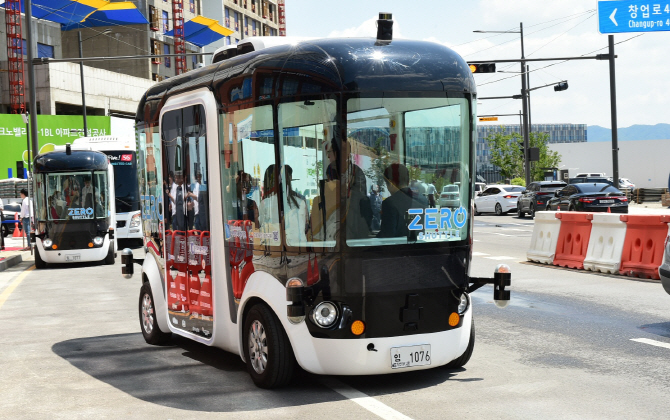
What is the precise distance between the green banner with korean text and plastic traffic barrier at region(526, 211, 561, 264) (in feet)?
115

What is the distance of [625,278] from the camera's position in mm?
14312

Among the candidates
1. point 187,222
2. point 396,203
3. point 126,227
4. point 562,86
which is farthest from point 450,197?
point 562,86

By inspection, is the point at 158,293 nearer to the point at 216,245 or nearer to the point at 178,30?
the point at 216,245

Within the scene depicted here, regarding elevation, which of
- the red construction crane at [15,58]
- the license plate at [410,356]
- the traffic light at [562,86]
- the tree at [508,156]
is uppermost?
the red construction crane at [15,58]

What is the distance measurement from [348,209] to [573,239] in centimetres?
1067

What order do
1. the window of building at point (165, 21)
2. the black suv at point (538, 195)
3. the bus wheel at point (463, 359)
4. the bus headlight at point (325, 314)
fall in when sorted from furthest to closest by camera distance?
the window of building at point (165, 21) < the black suv at point (538, 195) < the bus wheel at point (463, 359) < the bus headlight at point (325, 314)

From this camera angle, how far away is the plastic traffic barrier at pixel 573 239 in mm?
15812

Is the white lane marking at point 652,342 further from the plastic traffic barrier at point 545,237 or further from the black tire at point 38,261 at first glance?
the black tire at point 38,261

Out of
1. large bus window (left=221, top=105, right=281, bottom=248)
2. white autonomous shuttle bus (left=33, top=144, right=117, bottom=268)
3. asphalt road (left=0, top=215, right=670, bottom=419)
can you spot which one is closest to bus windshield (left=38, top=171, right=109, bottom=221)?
white autonomous shuttle bus (left=33, top=144, right=117, bottom=268)

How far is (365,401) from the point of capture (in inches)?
249

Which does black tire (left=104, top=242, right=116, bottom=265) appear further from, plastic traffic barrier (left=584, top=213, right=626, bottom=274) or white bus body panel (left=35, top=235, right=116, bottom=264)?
plastic traffic barrier (left=584, top=213, right=626, bottom=274)

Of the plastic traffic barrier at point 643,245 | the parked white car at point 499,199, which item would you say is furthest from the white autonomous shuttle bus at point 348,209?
the parked white car at point 499,199

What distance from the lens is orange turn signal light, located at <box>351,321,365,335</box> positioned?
254 inches

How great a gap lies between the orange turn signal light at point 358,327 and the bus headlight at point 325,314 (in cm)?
14
